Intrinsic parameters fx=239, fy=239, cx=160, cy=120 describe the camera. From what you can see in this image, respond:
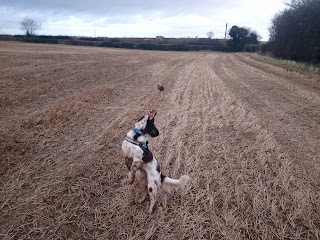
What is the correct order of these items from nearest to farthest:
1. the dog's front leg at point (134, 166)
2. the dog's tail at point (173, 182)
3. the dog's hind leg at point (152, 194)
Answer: the dog's front leg at point (134, 166)
the dog's hind leg at point (152, 194)
the dog's tail at point (173, 182)

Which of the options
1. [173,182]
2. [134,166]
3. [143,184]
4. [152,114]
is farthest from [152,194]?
[152,114]

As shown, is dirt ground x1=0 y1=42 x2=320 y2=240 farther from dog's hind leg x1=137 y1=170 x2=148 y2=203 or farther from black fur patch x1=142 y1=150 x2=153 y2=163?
black fur patch x1=142 y1=150 x2=153 y2=163

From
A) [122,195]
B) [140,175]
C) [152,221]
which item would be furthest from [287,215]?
[122,195]

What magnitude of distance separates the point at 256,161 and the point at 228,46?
208 ft

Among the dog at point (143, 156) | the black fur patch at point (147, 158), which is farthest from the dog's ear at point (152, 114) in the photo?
the black fur patch at point (147, 158)

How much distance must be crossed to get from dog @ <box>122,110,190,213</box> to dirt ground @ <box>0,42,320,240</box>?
413mm

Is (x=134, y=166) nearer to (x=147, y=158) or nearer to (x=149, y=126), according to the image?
(x=147, y=158)

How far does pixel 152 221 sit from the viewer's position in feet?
10.8

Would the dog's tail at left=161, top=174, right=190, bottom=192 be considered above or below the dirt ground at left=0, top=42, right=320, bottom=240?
above

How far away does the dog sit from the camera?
318cm

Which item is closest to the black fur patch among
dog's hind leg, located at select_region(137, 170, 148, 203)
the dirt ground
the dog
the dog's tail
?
the dog

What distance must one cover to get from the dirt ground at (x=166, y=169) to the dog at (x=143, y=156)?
1.36 ft

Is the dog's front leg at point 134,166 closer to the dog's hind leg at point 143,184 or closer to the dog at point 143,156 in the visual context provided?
the dog at point 143,156

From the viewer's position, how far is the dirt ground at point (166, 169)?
3.23 m
